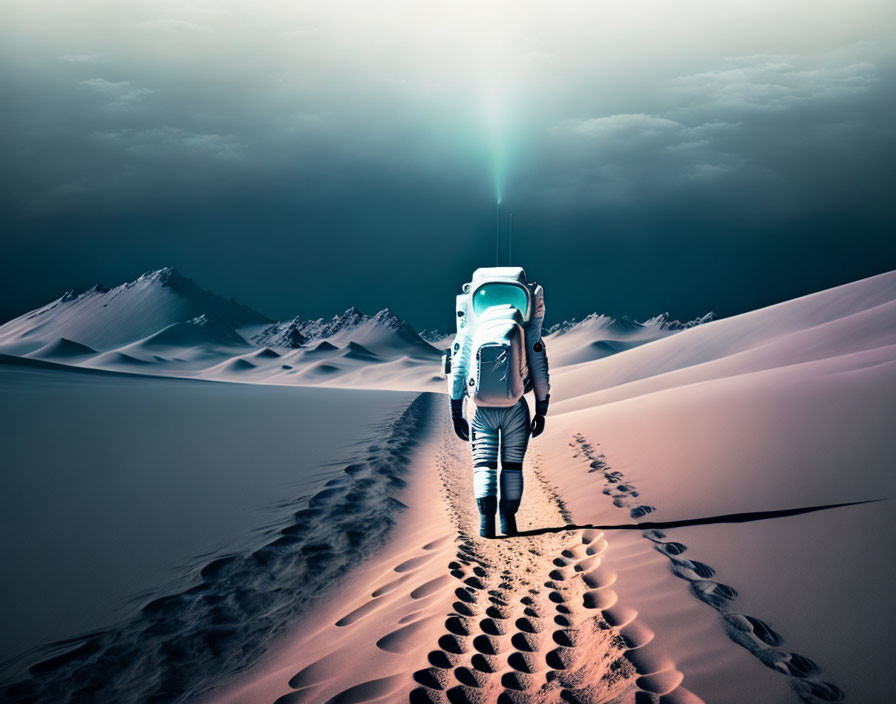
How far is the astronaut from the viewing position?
5.22 m

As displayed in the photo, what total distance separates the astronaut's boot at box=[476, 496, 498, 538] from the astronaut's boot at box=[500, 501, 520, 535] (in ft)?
0.33

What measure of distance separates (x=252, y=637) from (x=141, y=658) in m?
0.67

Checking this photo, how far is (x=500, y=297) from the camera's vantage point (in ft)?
18.6

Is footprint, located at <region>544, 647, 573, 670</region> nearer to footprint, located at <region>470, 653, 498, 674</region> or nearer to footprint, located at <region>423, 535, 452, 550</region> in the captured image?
footprint, located at <region>470, 653, 498, 674</region>

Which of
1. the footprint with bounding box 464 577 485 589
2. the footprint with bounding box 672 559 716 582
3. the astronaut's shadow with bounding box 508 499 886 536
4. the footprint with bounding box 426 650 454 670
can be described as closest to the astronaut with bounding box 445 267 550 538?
the astronaut's shadow with bounding box 508 499 886 536

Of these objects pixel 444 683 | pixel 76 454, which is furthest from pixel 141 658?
pixel 76 454

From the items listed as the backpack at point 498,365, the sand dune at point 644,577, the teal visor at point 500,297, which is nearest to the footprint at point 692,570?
the sand dune at point 644,577

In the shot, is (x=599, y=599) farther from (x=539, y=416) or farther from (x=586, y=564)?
(x=539, y=416)

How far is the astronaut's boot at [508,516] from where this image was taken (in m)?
5.39

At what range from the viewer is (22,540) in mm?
5371

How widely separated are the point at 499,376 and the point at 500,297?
90 cm

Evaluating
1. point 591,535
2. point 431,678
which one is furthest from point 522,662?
point 591,535

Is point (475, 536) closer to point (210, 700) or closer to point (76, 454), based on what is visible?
point (210, 700)

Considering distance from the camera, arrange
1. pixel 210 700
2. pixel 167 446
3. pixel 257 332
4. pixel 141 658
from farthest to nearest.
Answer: pixel 257 332, pixel 167 446, pixel 141 658, pixel 210 700
